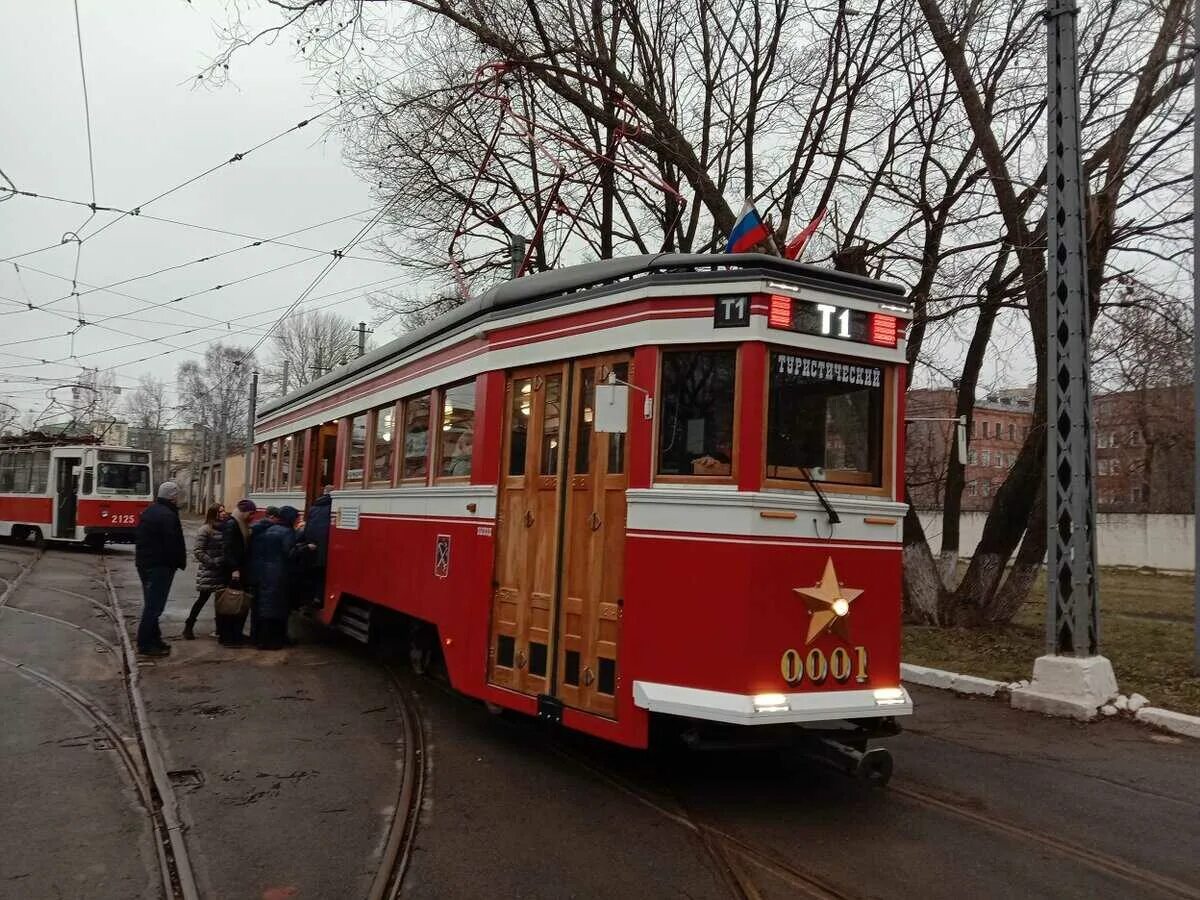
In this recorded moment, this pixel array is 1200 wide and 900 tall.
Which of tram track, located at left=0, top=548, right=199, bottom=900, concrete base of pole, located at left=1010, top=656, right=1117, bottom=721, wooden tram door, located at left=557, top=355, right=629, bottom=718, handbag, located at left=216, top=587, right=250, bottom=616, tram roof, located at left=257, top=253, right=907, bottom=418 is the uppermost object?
tram roof, located at left=257, top=253, right=907, bottom=418

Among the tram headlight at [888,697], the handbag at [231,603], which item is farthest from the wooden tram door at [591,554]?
the handbag at [231,603]

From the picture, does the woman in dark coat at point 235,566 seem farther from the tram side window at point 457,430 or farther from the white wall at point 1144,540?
the white wall at point 1144,540

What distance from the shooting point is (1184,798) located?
566 centimetres

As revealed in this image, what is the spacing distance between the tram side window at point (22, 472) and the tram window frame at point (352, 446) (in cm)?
1877

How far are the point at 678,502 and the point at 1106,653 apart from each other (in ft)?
26.4

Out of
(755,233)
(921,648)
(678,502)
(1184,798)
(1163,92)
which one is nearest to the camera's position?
(678,502)

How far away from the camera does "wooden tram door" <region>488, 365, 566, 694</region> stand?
582cm

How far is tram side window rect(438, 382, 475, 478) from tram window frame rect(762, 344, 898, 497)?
8.04 feet

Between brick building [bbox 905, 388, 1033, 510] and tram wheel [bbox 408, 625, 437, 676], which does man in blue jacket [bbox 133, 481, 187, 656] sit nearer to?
tram wheel [bbox 408, 625, 437, 676]

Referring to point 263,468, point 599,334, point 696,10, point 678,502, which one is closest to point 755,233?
point 599,334

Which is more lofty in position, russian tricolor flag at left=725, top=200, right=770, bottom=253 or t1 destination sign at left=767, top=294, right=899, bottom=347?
russian tricolor flag at left=725, top=200, right=770, bottom=253

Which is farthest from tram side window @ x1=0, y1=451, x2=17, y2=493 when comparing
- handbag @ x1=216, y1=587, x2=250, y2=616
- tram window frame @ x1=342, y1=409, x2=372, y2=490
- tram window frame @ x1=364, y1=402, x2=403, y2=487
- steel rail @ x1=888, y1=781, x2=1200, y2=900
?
steel rail @ x1=888, y1=781, x2=1200, y2=900

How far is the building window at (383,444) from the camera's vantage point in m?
8.61

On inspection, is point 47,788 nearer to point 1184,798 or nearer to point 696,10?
point 1184,798
